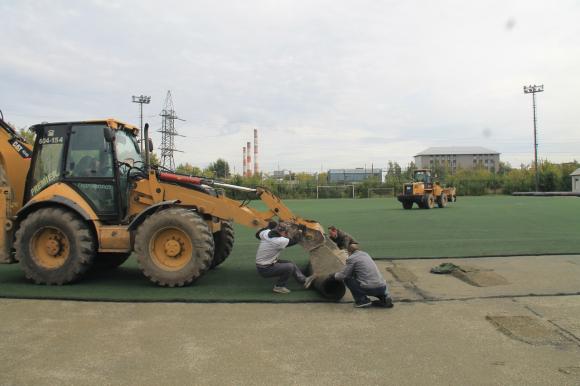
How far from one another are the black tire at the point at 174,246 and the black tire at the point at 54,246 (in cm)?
96

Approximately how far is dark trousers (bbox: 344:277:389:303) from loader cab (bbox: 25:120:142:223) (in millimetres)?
4077

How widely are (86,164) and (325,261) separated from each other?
4.36m

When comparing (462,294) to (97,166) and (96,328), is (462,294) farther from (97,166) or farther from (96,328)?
(97,166)

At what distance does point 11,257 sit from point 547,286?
29.0 ft

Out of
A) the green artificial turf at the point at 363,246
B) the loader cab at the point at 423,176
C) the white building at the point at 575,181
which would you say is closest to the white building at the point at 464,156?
the white building at the point at 575,181

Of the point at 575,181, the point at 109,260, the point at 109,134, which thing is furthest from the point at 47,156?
the point at 575,181

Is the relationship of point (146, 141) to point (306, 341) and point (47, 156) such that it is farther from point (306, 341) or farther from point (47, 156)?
point (306, 341)

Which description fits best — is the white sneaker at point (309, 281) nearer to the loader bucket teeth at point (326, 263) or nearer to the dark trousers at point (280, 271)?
the loader bucket teeth at point (326, 263)

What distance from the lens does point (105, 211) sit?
852 centimetres

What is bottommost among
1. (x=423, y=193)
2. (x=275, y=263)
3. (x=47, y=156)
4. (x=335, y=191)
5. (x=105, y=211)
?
(x=275, y=263)

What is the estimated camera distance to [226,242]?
970cm

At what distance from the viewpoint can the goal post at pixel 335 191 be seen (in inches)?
2181

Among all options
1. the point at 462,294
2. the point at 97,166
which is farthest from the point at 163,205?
the point at 462,294

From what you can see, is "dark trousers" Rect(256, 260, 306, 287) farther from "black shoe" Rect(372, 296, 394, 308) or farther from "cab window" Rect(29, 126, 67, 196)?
"cab window" Rect(29, 126, 67, 196)
